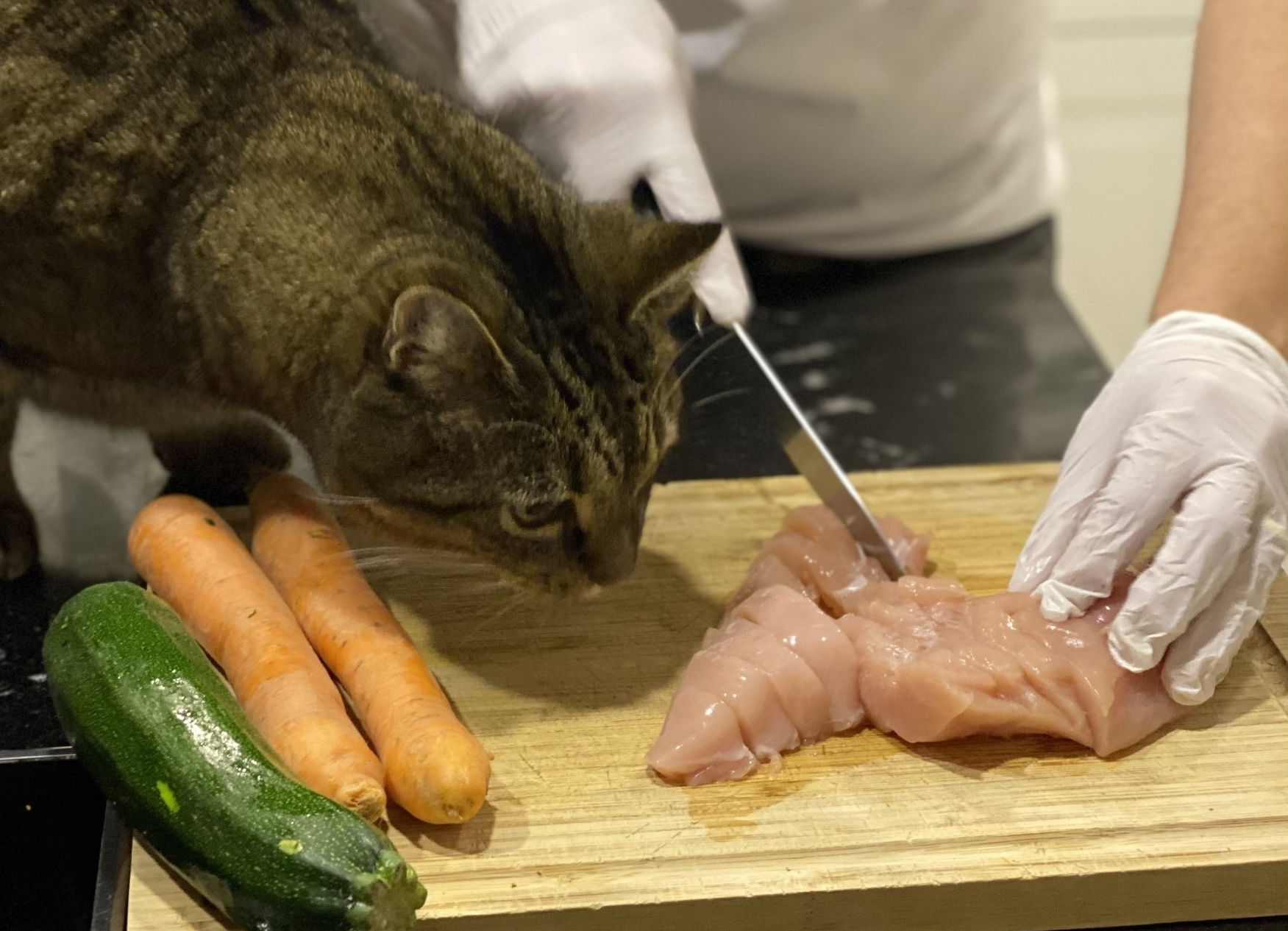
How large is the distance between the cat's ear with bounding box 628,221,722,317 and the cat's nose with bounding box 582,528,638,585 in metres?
0.28

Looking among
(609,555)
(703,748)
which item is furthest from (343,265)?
(703,748)

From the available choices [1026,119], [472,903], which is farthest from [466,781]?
[1026,119]

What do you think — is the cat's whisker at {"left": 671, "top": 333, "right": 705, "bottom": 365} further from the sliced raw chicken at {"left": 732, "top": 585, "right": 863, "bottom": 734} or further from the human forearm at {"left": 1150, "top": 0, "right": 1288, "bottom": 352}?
the human forearm at {"left": 1150, "top": 0, "right": 1288, "bottom": 352}

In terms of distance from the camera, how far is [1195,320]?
1727 millimetres

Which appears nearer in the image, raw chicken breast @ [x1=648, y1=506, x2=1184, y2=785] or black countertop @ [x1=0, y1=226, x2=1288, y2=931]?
raw chicken breast @ [x1=648, y1=506, x2=1184, y2=785]

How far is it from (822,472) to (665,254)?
53 cm

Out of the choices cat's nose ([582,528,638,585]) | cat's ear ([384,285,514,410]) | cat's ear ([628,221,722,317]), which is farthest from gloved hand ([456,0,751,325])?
cat's ear ([384,285,514,410])

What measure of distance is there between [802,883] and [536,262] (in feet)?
2.51

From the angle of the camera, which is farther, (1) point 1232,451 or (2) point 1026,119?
(2) point 1026,119

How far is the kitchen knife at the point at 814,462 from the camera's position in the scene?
1882 millimetres

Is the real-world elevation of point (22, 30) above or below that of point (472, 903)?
above

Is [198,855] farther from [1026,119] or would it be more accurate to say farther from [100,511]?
[1026,119]

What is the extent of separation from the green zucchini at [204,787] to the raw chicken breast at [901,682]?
0.40m

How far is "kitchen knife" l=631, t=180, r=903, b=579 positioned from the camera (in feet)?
6.17
